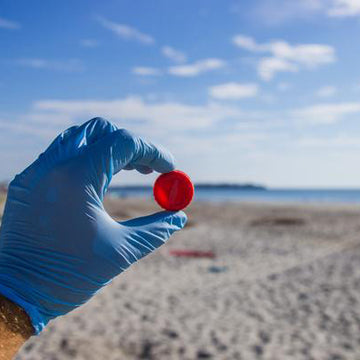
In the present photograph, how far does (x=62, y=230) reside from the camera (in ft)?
6.11

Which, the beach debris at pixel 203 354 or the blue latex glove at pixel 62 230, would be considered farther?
the beach debris at pixel 203 354

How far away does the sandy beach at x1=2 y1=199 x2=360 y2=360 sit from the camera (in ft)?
16.2

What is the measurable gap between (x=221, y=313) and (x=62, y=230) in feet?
15.9

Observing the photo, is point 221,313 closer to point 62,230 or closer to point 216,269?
point 216,269

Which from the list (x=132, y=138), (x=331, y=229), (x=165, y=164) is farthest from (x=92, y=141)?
(x=331, y=229)

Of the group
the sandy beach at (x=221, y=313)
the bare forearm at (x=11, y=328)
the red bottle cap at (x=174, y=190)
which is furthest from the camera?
→ the sandy beach at (x=221, y=313)

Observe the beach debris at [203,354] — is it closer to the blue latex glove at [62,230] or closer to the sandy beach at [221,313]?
the sandy beach at [221,313]

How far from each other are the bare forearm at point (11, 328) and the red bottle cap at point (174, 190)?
0.82 metres

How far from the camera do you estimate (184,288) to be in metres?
7.89

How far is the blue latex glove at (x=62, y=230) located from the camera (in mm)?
1854

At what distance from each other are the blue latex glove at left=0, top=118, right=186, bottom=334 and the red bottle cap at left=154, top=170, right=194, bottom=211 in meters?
0.30

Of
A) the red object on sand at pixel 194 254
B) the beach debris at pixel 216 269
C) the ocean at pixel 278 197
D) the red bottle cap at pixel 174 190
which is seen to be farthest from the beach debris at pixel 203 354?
the ocean at pixel 278 197

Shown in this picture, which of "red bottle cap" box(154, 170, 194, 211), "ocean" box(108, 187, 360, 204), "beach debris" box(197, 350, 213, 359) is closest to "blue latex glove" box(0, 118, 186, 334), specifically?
"red bottle cap" box(154, 170, 194, 211)

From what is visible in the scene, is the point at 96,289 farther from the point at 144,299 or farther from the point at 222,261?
the point at 222,261
